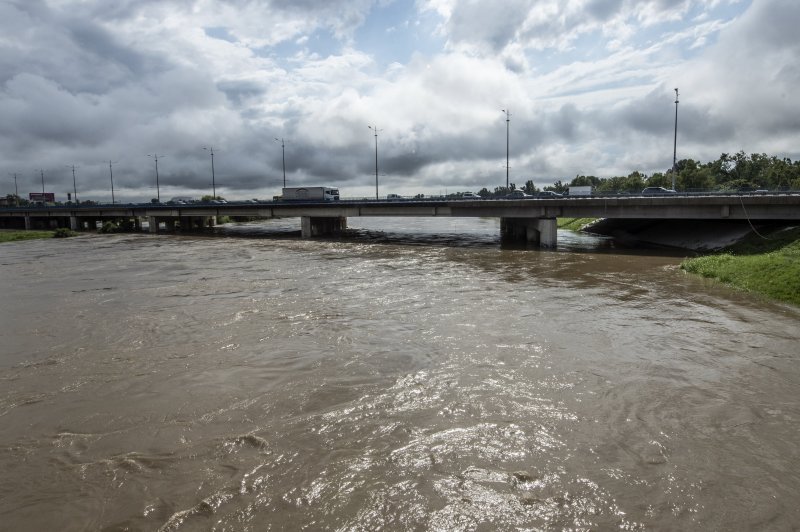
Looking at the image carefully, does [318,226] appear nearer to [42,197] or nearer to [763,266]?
[763,266]

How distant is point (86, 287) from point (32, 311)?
779 centimetres

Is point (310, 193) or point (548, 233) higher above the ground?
point (310, 193)

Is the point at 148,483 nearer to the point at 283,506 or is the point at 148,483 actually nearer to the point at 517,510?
the point at 283,506

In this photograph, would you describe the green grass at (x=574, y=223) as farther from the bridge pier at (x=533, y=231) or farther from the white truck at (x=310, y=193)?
the white truck at (x=310, y=193)

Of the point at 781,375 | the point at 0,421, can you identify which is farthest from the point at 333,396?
the point at 781,375

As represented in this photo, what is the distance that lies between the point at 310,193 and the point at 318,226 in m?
14.1

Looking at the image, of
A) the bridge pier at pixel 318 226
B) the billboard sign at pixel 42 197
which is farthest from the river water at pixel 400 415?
the billboard sign at pixel 42 197

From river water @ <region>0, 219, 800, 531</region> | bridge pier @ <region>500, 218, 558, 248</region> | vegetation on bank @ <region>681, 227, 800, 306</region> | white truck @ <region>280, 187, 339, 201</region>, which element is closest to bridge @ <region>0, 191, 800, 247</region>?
bridge pier @ <region>500, 218, 558, 248</region>

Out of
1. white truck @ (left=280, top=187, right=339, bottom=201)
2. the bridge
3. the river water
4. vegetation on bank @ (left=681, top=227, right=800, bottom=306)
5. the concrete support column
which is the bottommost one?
the river water

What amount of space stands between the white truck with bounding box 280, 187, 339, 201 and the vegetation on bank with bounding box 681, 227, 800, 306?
231ft

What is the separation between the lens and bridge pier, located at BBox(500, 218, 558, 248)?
5784cm

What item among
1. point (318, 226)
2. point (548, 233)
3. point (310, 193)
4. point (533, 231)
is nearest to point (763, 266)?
point (548, 233)

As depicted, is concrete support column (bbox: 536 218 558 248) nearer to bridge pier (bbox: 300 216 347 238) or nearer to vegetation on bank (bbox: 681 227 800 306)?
vegetation on bank (bbox: 681 227 800 306)

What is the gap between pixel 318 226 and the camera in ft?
285
